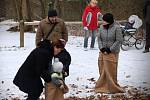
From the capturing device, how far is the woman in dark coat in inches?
232

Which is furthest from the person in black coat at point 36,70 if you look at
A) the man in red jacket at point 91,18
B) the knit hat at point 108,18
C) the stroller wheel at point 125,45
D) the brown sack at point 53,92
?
the stroller wheel at point 125,45

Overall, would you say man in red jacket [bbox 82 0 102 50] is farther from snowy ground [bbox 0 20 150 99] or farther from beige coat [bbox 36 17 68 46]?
beige coat [bbox 36 17 68 46]

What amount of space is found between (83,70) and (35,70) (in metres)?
4.23

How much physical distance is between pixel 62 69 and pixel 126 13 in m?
18.1

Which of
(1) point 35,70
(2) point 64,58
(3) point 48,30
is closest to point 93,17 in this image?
(3) point 48,30

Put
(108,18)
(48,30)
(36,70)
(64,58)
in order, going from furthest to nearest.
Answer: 1. (48,30)
2. (108,18)
3. (64,58)
4. (36,70)

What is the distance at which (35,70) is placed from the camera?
5.98 m

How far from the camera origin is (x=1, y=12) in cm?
3023

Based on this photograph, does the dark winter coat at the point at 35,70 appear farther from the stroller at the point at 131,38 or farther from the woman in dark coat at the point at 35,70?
the stroller at the point at 131,38

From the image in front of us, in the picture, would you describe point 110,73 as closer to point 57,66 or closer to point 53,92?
point 53,92

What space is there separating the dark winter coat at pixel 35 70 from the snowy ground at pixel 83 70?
1642 mm

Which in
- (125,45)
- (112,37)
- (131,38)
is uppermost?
(112,37)

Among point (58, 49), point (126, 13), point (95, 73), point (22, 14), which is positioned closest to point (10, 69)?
point (95, 73)

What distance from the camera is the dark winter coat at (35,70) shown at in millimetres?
5887
